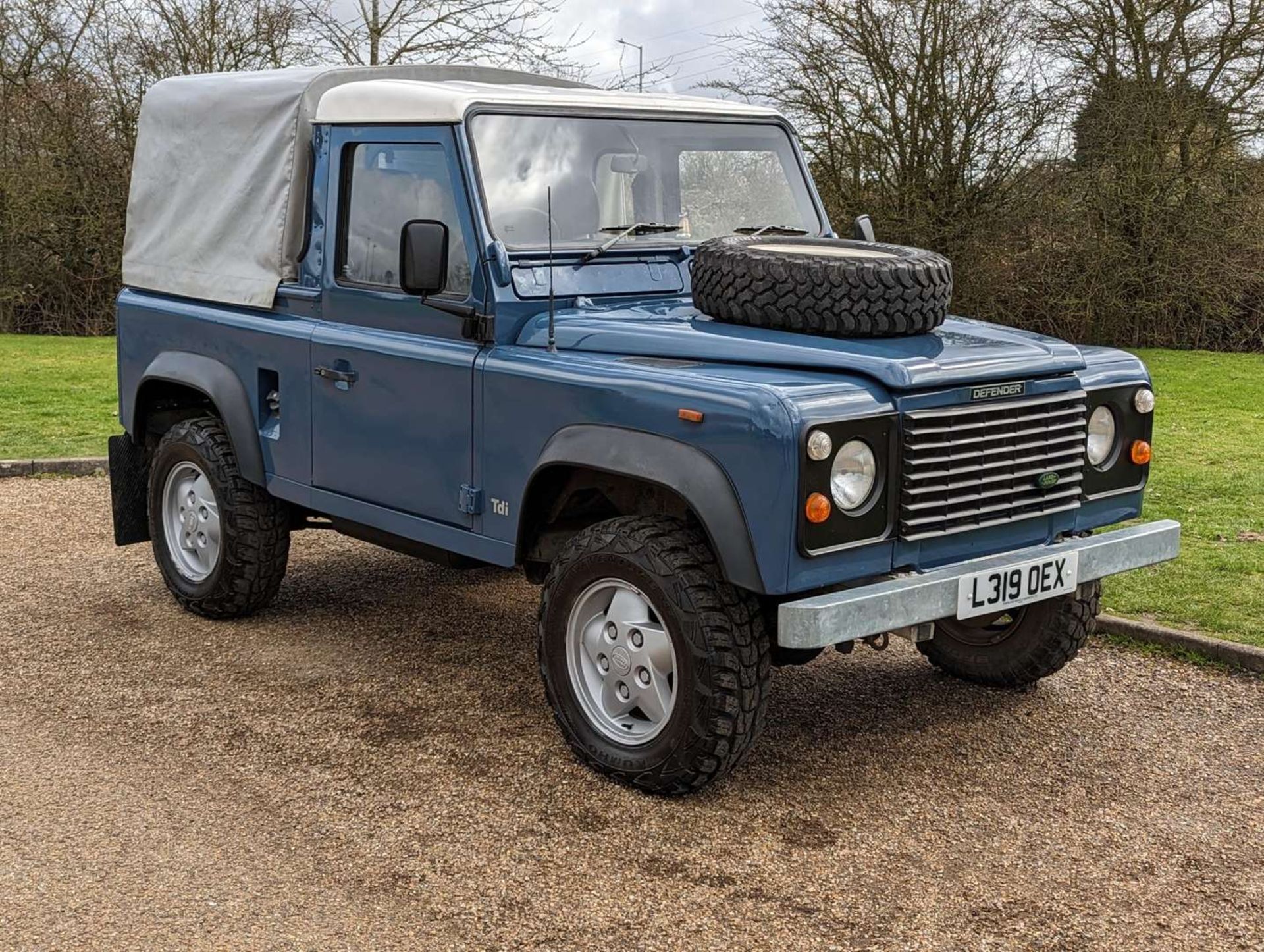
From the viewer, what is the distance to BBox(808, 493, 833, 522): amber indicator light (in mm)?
4012

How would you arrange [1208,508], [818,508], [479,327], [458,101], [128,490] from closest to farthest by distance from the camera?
1. [818,508]
2. [479,327]
3. [458,101]
4. [128,490]
5. [1208,508]

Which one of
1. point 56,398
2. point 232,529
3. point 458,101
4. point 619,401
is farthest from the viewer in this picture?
point 56,398

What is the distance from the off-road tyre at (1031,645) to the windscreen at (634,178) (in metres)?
1.81

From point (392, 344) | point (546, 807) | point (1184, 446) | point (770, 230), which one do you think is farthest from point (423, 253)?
point (1184, 446)

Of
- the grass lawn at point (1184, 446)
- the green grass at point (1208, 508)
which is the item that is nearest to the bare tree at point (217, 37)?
the grass lawn at point (1184, 446)

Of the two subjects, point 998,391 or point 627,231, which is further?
point 627,231

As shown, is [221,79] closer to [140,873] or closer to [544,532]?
[544,532]

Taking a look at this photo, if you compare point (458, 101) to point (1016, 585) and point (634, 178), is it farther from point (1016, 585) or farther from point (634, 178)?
point (1016, 585)

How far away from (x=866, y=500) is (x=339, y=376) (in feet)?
7.65

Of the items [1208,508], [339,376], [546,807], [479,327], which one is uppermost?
[479,327]

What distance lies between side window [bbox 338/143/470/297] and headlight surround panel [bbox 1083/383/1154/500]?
2288 millimetres

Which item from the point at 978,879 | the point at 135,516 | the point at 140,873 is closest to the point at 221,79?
the point at 135,516

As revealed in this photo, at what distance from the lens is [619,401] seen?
441cm

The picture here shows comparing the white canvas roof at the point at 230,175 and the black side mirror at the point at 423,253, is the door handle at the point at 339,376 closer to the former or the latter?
the white canvas roof at the point at 230,175
